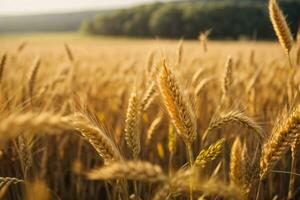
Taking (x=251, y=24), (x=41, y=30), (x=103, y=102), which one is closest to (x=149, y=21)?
(x=251, y=24)

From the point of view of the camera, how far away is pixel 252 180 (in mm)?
1202

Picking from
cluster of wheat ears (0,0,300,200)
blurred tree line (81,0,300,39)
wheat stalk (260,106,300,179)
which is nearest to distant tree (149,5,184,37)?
blurred tree line (81,0,300,39)

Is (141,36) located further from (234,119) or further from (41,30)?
(234,119)

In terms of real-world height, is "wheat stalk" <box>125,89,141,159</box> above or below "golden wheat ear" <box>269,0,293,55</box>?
below

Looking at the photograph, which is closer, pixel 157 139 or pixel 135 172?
pixel 135 172

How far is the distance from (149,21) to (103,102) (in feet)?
156

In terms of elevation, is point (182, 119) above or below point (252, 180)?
above

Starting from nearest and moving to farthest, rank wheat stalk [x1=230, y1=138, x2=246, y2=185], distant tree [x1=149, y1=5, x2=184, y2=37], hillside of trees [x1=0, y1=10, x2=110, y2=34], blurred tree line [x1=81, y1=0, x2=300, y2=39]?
1. wheat stalk [x1=230, y1=138, x2=246, y2=185]
2. blurred tree line [x1=81, y1=0, x2=300, y2=39]
3. distant tree [x1=149, y1=5, x2=184, y2=37]
4. hillside of trees [x1=0, y1=10, x2=110, y2=34]

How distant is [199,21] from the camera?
1731 inches

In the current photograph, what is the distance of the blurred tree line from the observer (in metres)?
42.8

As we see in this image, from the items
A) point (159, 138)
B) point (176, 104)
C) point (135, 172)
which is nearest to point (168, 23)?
point (159, 138)

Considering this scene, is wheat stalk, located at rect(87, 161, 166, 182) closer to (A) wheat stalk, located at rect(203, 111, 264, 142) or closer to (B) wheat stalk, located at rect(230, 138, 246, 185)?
(B) wheat stalk, located at rect(230, 138, 246, 185)

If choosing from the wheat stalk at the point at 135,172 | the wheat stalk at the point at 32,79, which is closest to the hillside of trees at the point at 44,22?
the wheat stalk at the point at 32,79

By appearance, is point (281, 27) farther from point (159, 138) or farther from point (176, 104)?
point (159, 138)
